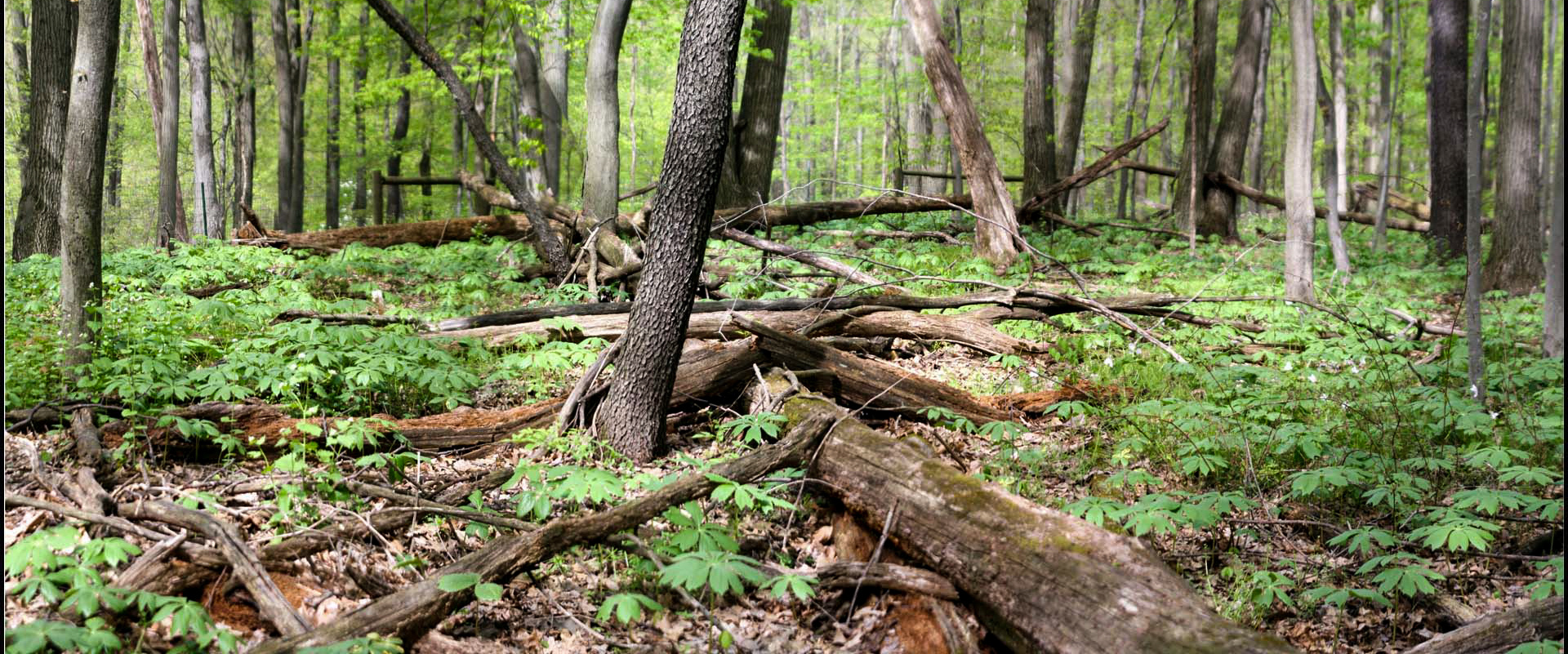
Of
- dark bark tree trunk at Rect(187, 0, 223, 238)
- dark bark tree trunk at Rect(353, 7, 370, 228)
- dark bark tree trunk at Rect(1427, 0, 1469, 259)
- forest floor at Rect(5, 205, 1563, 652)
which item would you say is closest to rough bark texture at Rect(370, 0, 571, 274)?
forest floor at Rect(5, 205, 1563, 652)

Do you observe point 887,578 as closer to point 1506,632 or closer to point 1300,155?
point 1506,632

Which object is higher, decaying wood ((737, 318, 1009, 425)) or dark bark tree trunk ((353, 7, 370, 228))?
dark bark tree trunk ((353, 7, 370, 228))

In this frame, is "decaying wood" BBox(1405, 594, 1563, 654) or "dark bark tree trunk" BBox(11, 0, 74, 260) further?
"dark bark tree trunk" BBox(11, 0, 74, 260)

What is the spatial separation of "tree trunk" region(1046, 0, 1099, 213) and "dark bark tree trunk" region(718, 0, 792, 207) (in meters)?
5.50

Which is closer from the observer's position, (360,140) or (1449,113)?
(1449,113)

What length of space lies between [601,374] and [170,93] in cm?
1034

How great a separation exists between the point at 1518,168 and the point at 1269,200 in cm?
326

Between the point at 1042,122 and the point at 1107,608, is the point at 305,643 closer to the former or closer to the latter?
the point at 1107,608

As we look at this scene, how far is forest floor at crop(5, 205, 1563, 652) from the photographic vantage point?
10.1 ft

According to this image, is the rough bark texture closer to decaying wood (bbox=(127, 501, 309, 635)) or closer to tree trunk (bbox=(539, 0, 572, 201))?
tree trunk (bbox=(539, 0, 572, 201))

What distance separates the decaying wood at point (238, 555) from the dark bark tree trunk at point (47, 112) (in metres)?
9.01

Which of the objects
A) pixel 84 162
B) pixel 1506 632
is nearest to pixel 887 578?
pixel 1506 632

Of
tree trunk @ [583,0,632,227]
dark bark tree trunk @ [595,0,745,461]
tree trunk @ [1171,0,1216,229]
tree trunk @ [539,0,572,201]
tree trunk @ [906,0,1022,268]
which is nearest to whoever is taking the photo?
dark bark tree trunk @ [595,0,745,461]

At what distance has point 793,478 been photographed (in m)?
3.95
